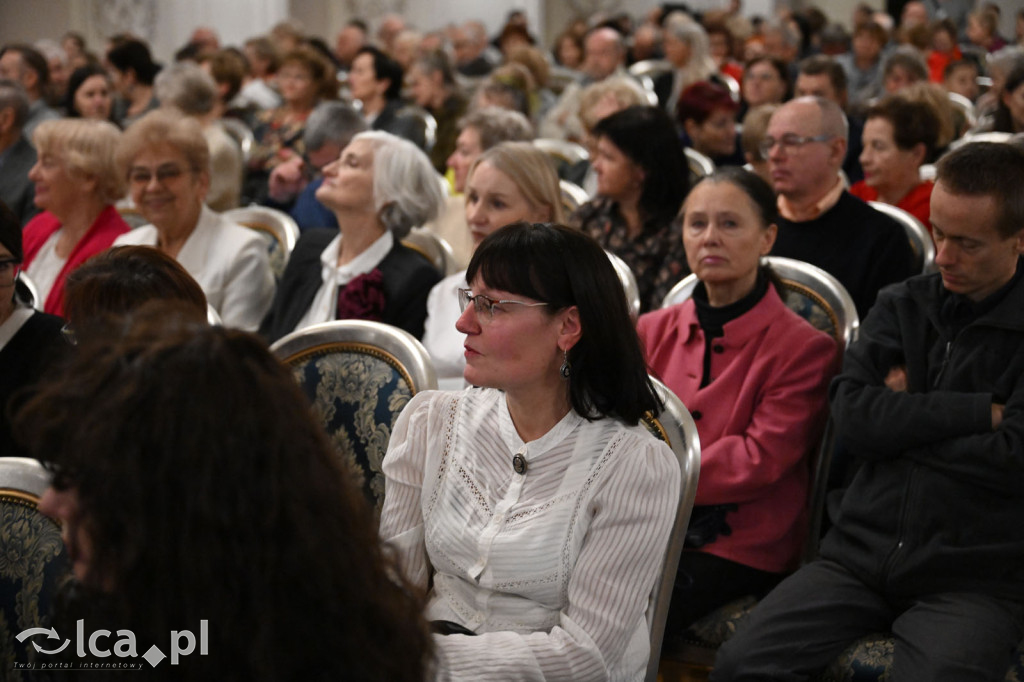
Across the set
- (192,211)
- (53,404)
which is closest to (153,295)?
(53,404)

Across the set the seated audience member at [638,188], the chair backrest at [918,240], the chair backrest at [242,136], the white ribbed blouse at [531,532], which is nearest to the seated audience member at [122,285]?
the white ribbed blouse at [531,532]

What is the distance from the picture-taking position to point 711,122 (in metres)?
5.55

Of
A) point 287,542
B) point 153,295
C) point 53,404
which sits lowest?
point 153,295

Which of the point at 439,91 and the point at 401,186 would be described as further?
the point at 439,91

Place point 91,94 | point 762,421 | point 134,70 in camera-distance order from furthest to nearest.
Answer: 1. point 134,70
2. point 91,94
3. point 762,421

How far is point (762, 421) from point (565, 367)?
0.72m

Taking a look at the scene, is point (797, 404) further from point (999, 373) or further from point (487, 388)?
point (487, 388)

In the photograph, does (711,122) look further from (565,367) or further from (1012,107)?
(565,367)

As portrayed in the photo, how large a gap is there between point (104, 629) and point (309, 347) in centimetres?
132

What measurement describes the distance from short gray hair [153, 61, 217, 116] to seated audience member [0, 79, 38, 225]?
80 cm

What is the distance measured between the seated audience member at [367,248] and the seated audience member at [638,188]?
564mm

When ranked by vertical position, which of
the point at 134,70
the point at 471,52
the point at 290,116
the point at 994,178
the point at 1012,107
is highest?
the point at 994,178

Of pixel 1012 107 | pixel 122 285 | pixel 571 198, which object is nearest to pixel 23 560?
pixel 122 285

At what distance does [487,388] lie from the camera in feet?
6.31
